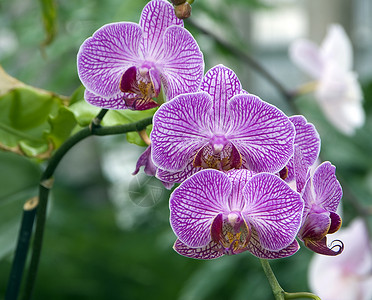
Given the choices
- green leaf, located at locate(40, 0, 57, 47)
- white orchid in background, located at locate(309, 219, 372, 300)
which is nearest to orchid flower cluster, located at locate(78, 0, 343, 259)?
green leaf, located at locate(40, 0, 57, 47)

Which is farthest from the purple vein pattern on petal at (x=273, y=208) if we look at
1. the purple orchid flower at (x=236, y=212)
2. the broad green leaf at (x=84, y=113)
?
the broad green leaf at (x=84, y=113)

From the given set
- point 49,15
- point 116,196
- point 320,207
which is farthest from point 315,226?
point 116,196

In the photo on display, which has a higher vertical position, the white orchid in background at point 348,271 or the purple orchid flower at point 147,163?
the purple orchid flower at point 147,163

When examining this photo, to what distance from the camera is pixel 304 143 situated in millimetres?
246

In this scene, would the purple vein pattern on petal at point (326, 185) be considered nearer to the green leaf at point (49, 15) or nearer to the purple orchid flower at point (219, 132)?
the purple orchid flower at point (219, 132)

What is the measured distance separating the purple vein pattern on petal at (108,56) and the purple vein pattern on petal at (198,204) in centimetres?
6

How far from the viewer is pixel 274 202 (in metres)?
0.22

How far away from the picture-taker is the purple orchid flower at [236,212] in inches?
8.5

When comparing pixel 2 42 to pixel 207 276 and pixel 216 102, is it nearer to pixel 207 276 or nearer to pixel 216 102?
pixel 207 276

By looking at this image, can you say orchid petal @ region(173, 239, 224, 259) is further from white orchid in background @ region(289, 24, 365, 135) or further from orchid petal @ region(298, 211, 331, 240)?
white orchid in background @ region(289, 24, 365, 135)

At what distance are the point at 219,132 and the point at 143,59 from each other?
47 mm

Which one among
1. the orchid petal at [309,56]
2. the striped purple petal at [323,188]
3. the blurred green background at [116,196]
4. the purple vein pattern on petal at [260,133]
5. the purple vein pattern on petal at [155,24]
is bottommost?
the blurred green background at [116,196]

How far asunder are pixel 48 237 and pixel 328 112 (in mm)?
964

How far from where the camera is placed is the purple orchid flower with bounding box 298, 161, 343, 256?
0.75 feet
